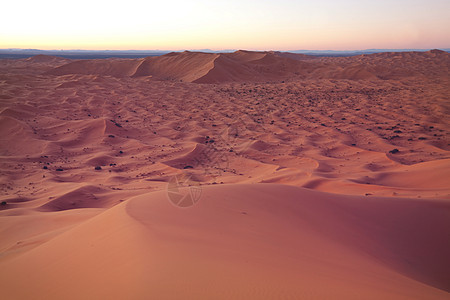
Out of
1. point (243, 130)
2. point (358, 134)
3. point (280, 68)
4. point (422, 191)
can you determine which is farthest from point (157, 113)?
point (280, 68)

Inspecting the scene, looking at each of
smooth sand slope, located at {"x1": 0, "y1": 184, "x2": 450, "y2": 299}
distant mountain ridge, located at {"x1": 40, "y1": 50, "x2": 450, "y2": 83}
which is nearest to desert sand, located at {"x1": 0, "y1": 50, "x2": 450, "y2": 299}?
smooth sand slope, located at {"x1": 0, "y1": 184, "x2": 450, "y2": 299}

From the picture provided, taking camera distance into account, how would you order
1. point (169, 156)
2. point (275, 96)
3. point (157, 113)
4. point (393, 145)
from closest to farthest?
point (169, 156) → point (393, 145) → point (157, 113) → point (275, 96)

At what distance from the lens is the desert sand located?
1938mm

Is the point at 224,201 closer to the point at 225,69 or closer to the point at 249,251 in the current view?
the point at 249,251

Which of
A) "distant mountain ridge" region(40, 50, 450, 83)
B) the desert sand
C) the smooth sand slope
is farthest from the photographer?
"distant mountain ridge" region(40, 50, 450, 83)

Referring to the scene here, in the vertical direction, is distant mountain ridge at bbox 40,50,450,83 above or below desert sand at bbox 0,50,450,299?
above

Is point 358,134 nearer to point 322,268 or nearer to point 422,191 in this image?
point 422,191

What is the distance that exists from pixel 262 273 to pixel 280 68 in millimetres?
24306

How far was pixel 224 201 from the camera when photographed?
10.7 ft

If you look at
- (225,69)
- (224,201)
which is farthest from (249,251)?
(225,69)

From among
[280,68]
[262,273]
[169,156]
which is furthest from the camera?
[280,68]

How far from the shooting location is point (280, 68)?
2464 centimetres

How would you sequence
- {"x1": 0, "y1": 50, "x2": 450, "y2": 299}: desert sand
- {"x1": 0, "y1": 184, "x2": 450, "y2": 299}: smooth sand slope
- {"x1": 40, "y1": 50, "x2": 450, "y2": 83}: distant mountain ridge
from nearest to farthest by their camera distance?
1. {"x1": 0, "y1": 184, "x2": 450, "y2": 299}: smooth sand slope
2. {"x1": 0, "y1": 50, "x2": 450, "y2": 299}: desert sand
3. {"x1": 40, "y1": 50, "x2": 450, "y2": 83}: distant mountain ridge

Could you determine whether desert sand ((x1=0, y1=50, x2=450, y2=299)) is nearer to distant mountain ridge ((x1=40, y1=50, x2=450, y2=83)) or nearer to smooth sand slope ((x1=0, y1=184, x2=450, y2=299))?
smooth sand slope ((x1=0, y1=184, x2=450, y2=299))
